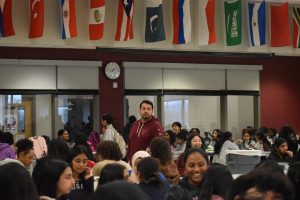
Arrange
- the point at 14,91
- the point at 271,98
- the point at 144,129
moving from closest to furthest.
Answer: the point at 144,129
the point at 14,91
the point at 271,98

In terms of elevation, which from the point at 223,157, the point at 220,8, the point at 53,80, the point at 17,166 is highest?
the point at 220,8

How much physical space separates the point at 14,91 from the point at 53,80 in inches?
40.8

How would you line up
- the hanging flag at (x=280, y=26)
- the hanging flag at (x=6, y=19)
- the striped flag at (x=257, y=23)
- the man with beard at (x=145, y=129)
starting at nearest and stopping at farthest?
the man with beard at (x=145, y=129) → the hanging flag at (x=6, y=19) → the striped flag at (x=257, y=23) → the hanging flag at (x=280, y=26)

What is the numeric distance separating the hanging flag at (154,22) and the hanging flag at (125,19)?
1.59ft

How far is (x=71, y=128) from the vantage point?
13.6 meters

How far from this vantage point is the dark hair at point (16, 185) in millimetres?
2721

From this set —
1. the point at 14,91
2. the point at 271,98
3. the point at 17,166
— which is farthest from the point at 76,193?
the point at 271,98

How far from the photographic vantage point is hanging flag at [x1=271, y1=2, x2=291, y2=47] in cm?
1425

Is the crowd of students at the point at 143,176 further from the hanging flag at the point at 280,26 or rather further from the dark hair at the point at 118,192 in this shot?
the hanging flag at the point at 280,26

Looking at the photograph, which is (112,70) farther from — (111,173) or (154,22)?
(111,173)

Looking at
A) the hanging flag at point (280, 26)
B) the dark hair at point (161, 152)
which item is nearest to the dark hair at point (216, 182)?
the dark hair at point (161, 152)

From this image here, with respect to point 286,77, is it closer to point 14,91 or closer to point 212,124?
point 212,124

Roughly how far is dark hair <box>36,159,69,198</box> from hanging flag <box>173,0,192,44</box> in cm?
963

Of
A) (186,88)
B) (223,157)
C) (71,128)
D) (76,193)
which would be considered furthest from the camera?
(186,88)
